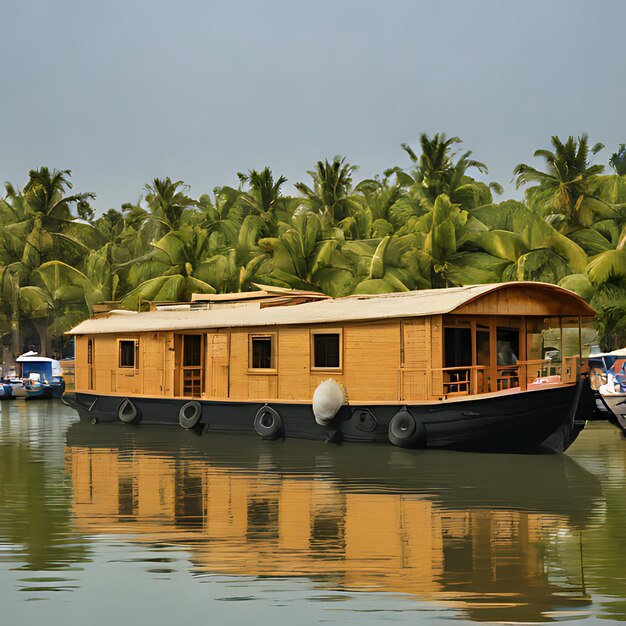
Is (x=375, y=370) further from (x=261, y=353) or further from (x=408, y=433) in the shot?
(x=261, y=353)

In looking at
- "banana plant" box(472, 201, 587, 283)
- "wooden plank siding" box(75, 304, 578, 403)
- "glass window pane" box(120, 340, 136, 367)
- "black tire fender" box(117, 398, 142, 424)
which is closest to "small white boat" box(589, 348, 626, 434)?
"wooden plank siding" box(75, 304, 578, 403)

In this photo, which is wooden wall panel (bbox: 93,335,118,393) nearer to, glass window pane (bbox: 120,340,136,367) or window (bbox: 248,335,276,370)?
glass window pane (bbox: 120,340,136,367)

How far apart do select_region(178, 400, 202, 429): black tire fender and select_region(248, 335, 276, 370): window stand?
5.59 ft

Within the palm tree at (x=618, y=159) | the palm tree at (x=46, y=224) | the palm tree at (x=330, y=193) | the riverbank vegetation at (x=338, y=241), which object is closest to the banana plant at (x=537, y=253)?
the riverbank vegetation at (x=338, y=241)

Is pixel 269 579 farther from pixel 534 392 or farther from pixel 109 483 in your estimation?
pixel 534 392

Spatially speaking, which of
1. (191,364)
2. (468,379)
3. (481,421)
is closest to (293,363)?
(468,379)

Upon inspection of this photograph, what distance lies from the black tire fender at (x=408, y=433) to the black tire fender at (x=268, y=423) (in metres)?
3.04

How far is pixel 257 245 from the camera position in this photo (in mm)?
41188

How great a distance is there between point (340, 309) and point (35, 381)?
19.5 m

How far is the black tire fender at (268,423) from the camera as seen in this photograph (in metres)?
20.7

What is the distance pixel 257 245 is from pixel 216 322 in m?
19.0

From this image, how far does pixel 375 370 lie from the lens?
1931 cm

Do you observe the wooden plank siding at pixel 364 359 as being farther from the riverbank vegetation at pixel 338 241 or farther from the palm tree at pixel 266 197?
the palm tree at pixel 266 197

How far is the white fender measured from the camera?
19359 mm
